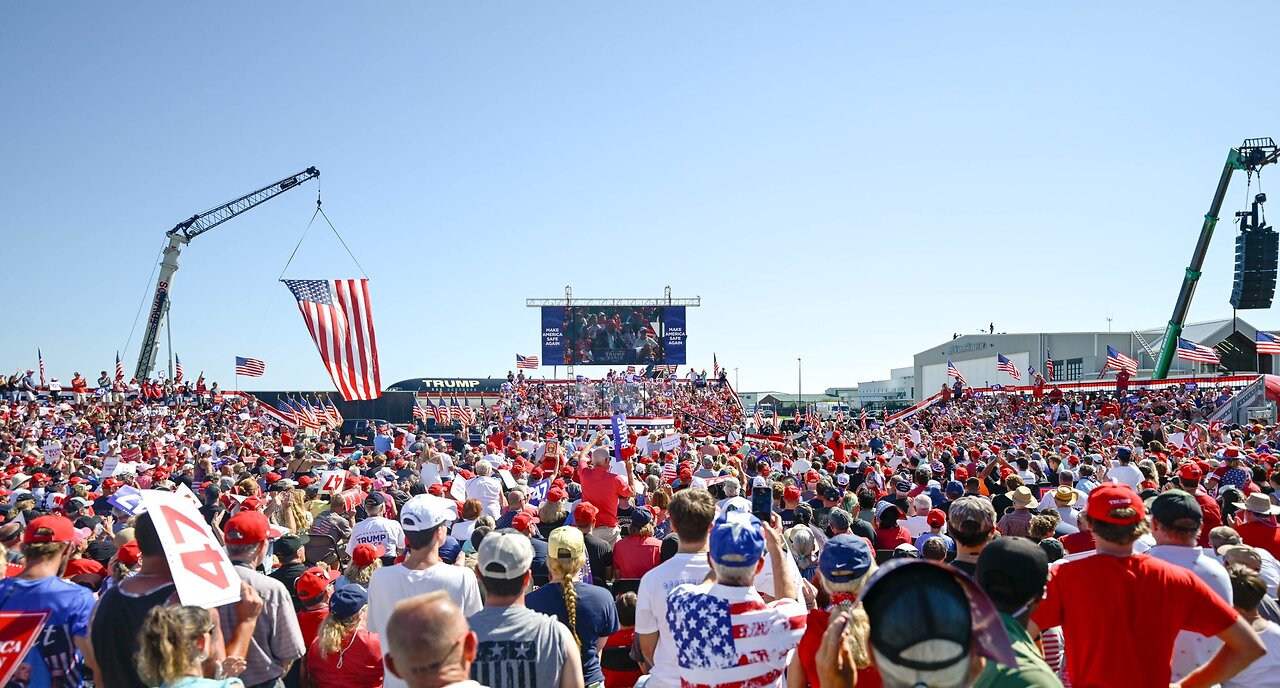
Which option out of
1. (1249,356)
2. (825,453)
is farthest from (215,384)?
(1249,356)

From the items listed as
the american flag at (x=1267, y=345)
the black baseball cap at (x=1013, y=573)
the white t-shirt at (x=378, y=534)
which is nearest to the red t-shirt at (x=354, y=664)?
the white t-shirt at (x=378, y=534)

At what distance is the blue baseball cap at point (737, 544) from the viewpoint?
3234mm

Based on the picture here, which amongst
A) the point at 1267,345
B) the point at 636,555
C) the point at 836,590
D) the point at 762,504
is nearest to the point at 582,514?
the point at 636,555

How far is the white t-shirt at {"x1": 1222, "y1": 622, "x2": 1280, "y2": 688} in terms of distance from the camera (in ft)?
12.5

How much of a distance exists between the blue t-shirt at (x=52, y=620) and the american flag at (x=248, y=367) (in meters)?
36.4

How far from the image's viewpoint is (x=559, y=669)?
3.33 metres

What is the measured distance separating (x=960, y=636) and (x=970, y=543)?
311cm

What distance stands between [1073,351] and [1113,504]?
66.6 m

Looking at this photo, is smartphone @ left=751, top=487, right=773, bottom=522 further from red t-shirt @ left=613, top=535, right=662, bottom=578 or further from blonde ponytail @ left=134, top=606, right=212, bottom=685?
blonde ponytail @ left=134, top=606, right=212, bottom=685

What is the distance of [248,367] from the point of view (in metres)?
37.3

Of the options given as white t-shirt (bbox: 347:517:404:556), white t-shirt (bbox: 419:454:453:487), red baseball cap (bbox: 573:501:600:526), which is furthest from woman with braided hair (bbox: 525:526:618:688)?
white t-shirt (bbox: 419:454:453:487)

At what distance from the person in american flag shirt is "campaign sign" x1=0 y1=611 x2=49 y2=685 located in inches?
105

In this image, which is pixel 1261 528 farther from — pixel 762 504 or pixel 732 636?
pixel 732 636

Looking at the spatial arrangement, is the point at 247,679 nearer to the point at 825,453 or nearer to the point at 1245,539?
the point at 1245,539
